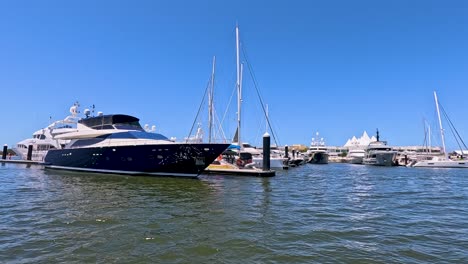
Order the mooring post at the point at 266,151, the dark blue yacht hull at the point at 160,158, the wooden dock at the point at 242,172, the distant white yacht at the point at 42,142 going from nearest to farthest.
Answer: the dark blue yacht hull at the point at 160,158 < the wooden dock at the point at 242,172 < the mooring post at the point at 266,151 < the distant white yacht at the point at 42,142

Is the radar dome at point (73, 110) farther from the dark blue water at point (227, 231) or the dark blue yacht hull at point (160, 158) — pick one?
the dark blue water at point (227, 231)

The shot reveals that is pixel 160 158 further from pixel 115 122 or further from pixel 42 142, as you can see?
pixel 42 142

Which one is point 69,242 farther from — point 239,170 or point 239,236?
point 239,170

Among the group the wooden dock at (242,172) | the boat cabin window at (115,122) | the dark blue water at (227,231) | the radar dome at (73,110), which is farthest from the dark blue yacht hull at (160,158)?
the radar dome at (73,110)

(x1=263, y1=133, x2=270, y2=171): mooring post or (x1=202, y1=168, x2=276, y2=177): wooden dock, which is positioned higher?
(x1=263, y1=133, x2=270, y2=171): mooring post

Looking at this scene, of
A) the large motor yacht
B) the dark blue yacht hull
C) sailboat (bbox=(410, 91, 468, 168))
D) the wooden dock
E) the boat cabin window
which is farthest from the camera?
sailboat (bbox=(410, 91, 468, 168))

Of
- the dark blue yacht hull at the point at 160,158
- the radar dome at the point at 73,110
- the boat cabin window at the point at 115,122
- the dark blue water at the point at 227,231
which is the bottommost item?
the dark blue water at the point at 227,231

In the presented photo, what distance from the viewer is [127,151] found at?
977 inches

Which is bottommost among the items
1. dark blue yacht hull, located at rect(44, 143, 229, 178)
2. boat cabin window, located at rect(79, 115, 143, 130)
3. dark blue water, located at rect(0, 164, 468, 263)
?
dark blue water, located at rect(0, 164, 468, 263)

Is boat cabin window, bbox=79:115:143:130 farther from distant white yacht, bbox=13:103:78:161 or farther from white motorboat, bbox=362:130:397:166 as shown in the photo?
white motorboat, bbox=362:130:397:166

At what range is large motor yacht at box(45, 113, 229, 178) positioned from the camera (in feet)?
77.0

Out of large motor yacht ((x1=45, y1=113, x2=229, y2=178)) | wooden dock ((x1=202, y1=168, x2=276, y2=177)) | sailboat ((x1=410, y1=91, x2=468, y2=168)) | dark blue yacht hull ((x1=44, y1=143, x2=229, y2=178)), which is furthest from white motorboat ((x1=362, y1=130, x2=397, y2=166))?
dark blue yacht hull ((x1=44, y1=143, x2=229, y2=178))

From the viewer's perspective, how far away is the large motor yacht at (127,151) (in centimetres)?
Result: 2347

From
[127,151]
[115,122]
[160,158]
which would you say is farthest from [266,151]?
[115,122]
